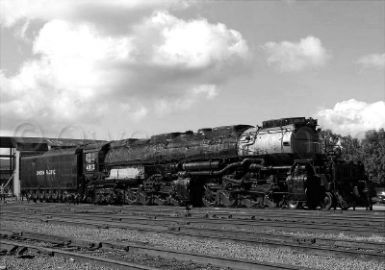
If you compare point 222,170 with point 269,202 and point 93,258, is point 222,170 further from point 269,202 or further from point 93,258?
point 93,258

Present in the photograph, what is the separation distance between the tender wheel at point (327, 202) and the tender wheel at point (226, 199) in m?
4.16

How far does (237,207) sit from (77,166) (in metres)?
14.5

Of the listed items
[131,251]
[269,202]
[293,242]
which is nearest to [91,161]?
[269,202]

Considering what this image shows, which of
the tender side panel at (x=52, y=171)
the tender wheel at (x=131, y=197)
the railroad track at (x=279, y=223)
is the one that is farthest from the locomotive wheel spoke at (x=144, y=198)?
the railroad track at (x=279, y=223)

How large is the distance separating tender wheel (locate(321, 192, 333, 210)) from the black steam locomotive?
0.04 m

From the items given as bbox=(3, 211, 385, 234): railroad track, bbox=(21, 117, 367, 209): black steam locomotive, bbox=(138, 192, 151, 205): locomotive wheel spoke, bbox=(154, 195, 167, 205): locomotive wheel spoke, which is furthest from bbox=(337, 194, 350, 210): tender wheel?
bbox=(138, 192, 151, 205): locomotive wheel spoke

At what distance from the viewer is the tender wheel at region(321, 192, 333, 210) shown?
2000cm

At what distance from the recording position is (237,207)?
22719mm

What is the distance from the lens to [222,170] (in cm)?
2331

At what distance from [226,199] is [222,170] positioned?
1412 mm

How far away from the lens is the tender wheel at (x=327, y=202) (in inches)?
787

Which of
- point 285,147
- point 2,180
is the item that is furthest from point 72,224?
point 2,180

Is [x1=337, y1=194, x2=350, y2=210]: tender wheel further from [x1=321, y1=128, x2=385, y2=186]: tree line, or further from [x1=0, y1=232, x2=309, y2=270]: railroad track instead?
[x1=321, y1=128, x2=385, y2=186]: tree line

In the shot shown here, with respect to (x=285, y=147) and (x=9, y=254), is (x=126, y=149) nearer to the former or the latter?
(x=285, y=147)
